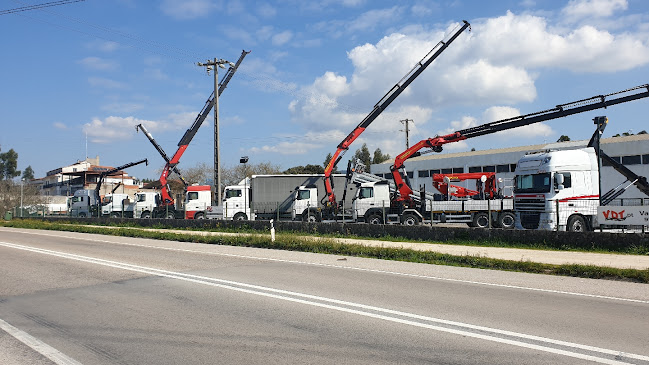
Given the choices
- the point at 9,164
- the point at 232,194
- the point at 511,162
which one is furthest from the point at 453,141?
the point at 9,164

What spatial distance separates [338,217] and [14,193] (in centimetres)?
5617

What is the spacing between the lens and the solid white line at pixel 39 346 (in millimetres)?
5391

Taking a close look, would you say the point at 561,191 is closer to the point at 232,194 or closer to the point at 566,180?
the point at 566,180

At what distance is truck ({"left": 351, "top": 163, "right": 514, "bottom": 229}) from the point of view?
25.6m

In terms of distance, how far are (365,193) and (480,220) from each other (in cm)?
619

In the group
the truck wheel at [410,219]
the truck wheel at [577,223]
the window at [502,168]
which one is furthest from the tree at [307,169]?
the truck wheel at [577,223]

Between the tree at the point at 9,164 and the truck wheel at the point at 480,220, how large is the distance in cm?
12511

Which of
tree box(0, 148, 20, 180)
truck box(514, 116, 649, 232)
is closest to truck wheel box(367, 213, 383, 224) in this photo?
truck box(514, 116, 649, 232)

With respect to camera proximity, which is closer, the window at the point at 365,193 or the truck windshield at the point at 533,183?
the truck windshield at the point at 533,183

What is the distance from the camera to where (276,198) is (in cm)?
3303

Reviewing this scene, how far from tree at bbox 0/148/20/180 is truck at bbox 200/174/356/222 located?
109159 millimetres

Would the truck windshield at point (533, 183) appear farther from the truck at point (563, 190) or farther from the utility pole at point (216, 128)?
the utility pole at point (216, 128)

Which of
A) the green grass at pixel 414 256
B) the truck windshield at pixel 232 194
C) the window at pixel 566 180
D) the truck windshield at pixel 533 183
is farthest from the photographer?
the truck windshield at pixel 232 194

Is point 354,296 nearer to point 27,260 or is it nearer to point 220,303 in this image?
point 220,303
